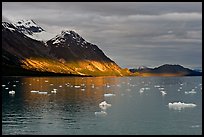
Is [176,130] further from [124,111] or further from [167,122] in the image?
[124,111]

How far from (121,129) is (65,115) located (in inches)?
436

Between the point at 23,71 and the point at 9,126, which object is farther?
the point at 23,71

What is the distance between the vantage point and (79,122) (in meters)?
36.9

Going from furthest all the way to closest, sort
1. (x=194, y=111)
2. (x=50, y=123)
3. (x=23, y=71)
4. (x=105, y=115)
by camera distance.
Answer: (x=23, y=71), (x=194, y=111), (x=105, y=115), (x=50, y=123)

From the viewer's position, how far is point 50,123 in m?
36.5

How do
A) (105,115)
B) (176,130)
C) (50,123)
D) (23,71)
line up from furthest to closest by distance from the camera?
(23,71), (105,115), (50,123), (176,130)

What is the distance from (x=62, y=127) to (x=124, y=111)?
1386 cm

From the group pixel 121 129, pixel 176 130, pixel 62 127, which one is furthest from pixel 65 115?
pixel 176 130

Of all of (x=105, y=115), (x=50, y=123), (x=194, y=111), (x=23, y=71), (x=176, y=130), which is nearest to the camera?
(x=176, y=130)

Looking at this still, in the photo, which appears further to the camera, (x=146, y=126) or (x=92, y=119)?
(x=92, y=119)

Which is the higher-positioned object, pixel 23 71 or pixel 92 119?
pixel 23 71

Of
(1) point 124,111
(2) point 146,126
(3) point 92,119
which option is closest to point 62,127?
(3) point 92,119

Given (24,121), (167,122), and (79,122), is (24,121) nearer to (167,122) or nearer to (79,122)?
(79,122)

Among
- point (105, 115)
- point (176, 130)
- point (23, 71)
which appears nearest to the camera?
point (176, 130)
